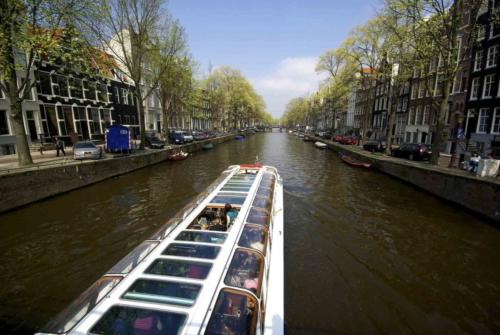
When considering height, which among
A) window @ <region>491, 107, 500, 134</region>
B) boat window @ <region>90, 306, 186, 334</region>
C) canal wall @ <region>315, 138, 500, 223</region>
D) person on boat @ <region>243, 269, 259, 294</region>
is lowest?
canal wall @ <region>315, 138, 500, 223</region>

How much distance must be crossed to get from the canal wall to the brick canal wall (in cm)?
2336

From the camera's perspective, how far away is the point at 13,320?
5.55m

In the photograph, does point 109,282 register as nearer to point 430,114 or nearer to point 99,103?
point 99,103

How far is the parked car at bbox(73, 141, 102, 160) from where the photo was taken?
57.4ft

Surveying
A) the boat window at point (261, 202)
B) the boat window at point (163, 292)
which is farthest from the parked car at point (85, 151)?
the boat window at point (163, 292)

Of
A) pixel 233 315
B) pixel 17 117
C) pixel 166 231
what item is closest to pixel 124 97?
pixel 17 117

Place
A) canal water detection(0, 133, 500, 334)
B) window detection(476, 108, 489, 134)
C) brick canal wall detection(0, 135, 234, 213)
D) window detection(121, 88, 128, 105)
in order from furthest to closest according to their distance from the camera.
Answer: window detection(121, 88, 128, 105) < window detection(476, 108, 489, 134) < brick canal wall detection(0, 135, 234, 213) < canal water detection(0, 133, 500, 334)

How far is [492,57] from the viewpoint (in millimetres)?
24516

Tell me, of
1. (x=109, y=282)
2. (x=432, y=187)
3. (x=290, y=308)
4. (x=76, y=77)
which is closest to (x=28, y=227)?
(x=109, y=282)

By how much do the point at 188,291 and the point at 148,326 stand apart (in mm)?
737

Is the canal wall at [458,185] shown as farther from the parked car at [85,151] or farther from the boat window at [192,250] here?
the parked car at [85,151]

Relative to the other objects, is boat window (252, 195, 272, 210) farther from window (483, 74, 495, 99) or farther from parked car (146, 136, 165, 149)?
window (483, 74, 495, 99)

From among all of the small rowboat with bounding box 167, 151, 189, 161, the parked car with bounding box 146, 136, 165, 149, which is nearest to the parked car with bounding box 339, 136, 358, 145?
the small rowboat with bounding box 167, 151, 189, 161

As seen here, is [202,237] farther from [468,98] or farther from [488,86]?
[468,98]
